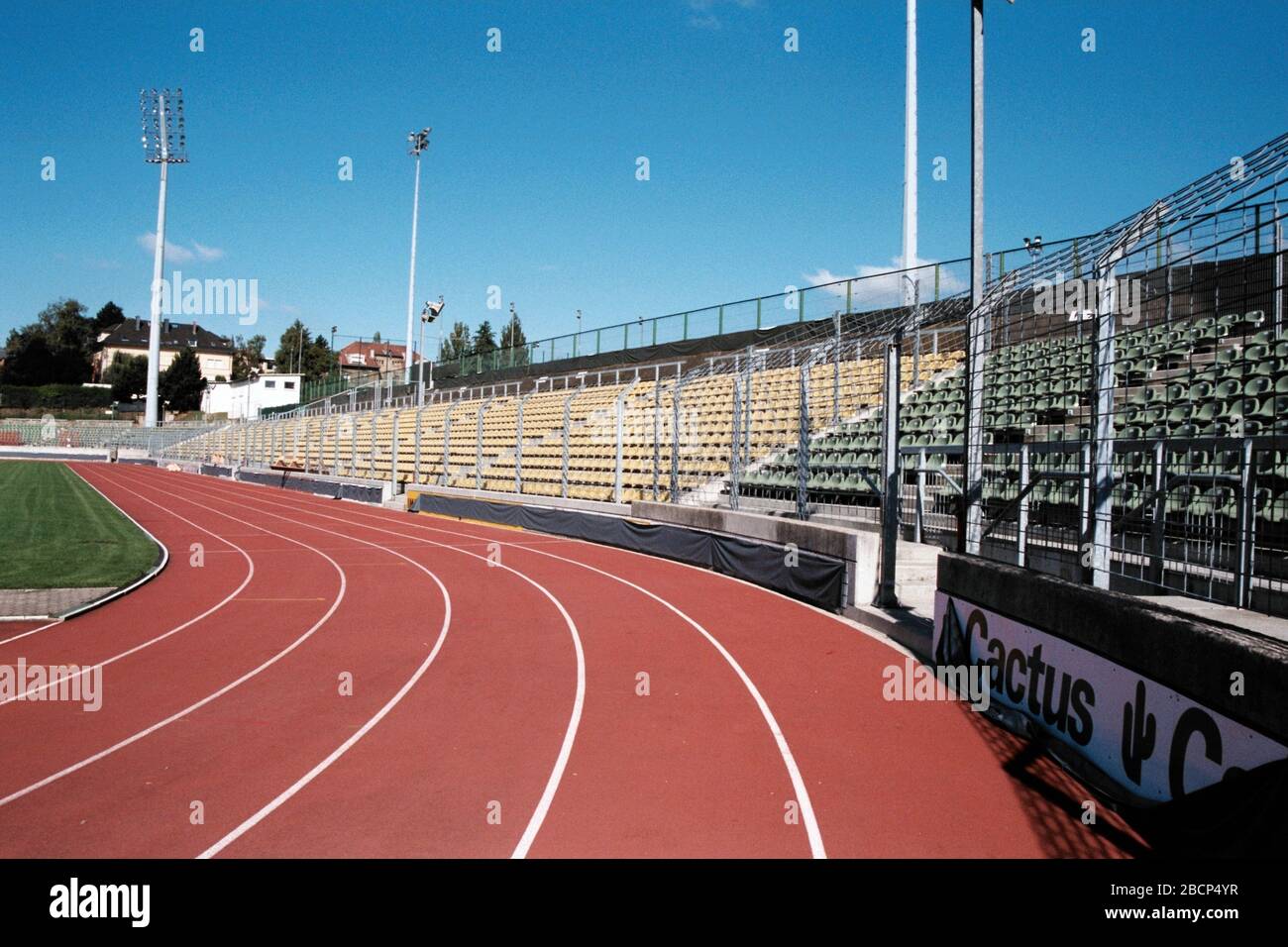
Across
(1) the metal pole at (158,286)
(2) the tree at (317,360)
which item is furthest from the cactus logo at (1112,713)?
(2) the tree at (317,360)

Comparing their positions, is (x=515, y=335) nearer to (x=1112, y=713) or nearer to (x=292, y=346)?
(x=292, y=346)

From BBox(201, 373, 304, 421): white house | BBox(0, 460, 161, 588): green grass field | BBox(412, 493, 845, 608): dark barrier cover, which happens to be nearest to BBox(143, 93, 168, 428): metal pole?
BBox(201, 373, 304, 421): white house

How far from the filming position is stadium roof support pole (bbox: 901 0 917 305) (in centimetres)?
2127

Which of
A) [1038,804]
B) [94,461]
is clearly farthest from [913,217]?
[94,461]

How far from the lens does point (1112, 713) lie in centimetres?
588

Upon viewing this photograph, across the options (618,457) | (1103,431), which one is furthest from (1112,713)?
(618,457)

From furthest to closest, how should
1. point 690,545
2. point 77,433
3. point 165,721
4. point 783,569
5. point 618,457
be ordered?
point 77,433, point 618,457, point 690,545, point 783,569, point 165,721

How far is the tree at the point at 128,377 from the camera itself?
92.1 meters

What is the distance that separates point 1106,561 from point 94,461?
80.9 meters

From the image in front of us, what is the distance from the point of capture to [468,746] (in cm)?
696

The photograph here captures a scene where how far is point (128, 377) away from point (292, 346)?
32.6 m

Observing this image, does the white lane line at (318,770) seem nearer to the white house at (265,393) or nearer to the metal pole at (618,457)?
the metal pole at (618,457)

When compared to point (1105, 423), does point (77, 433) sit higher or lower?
higher
